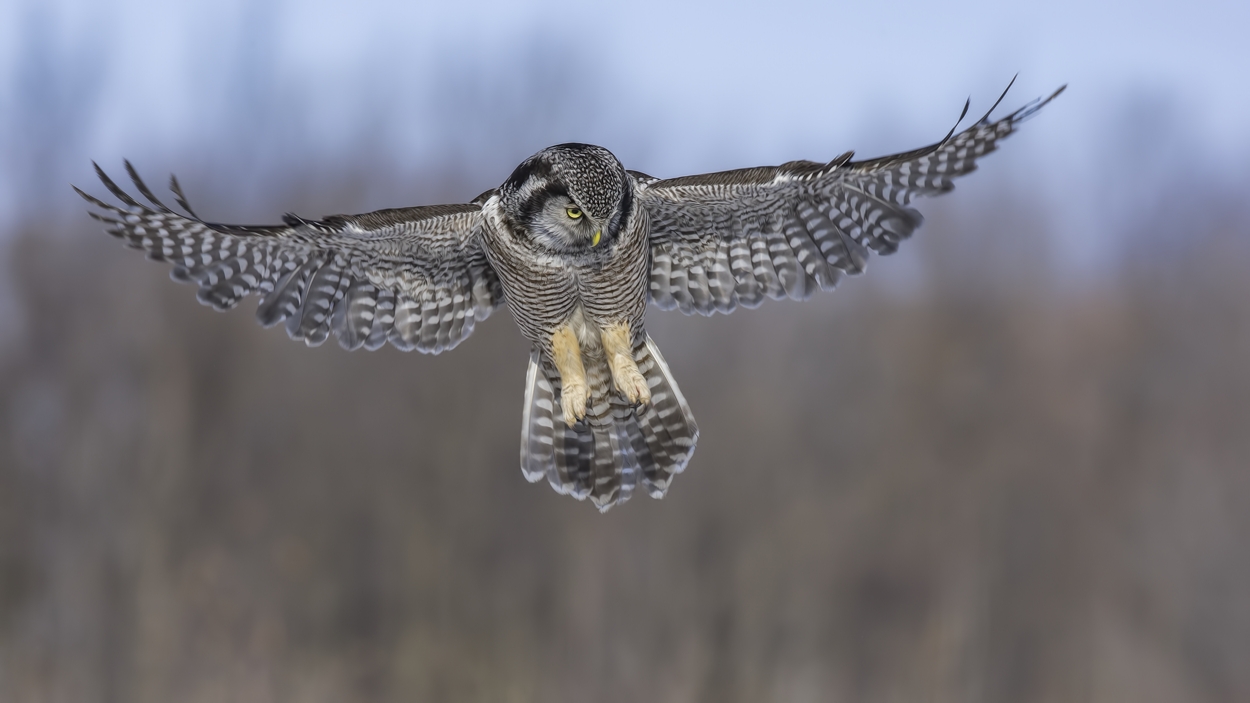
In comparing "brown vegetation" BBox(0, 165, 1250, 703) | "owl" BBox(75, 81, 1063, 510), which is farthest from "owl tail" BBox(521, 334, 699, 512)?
"brown vegetation" BBox(0, 165, 1250, 703)

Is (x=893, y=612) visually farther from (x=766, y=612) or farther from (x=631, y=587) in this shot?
(x=631, y=587)

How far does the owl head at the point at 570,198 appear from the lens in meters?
3.38

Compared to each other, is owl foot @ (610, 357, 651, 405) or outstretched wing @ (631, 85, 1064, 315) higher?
outstretched wing @ (631, 85, 1064, 315)

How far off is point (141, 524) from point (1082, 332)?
18.6m

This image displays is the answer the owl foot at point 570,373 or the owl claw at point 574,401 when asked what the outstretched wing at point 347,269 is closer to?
the owl foot at point 570,373

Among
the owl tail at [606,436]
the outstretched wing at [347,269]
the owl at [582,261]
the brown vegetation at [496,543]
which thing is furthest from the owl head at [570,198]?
the brown vegetation at [496,543]

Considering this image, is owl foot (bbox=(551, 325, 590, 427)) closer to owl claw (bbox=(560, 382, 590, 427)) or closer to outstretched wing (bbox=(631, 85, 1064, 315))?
owl claw (bbox=(560, 382, 590, 427))

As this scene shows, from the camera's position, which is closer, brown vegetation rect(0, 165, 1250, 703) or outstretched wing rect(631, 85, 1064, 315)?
outstretched wing rect(631, 85, 1064, 315)

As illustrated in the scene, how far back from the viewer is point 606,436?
473cm

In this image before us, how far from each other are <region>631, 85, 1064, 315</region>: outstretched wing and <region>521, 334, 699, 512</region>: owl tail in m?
0.43

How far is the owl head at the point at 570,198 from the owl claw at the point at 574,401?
0.77 metres

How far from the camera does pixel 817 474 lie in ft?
60.5

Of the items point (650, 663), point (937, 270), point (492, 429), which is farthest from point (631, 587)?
point (937, 270)

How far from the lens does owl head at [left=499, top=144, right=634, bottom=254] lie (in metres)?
3.38
